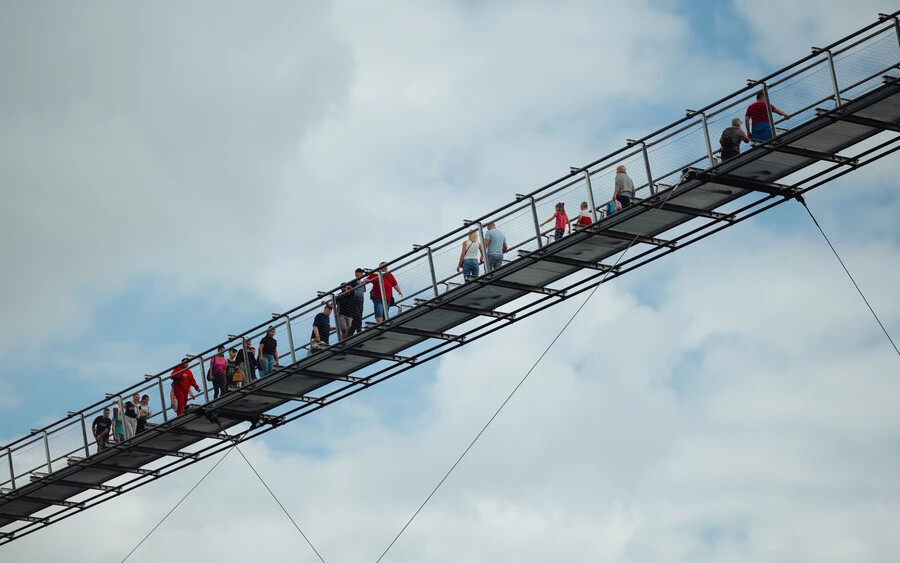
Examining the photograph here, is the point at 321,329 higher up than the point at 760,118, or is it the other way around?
the point at 760,118

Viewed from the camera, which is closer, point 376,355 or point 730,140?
point 730,140

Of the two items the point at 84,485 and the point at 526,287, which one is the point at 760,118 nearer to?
the point at 526,287

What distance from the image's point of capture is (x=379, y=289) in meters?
41.2

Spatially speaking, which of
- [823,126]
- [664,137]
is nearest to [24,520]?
[664,137]

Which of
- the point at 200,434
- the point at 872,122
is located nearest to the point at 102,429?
the point at 200,434

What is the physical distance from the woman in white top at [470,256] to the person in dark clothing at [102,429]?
12.9 m

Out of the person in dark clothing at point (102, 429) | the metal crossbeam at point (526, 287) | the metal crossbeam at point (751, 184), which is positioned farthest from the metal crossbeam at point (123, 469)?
the metal crossbeam at point (751, 184)

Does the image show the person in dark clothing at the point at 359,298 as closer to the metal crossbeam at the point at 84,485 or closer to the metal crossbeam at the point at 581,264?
the metal crossbeam at the point at 581,264

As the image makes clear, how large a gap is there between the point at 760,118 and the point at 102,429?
70.1ft

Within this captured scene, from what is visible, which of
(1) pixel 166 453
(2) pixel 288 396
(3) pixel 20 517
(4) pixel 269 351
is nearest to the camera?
(4) pixel 269 351

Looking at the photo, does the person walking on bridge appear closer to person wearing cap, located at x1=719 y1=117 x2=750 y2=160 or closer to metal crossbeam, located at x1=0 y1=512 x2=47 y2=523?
person wearing cap, located at x1=719 y1=117 x2=750 y2=160

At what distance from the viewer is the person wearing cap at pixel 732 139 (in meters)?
36.0

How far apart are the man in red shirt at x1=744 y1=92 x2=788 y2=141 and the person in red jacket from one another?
17289 mm

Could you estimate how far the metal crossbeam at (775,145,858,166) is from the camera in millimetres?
35469
